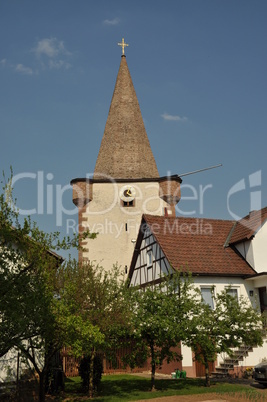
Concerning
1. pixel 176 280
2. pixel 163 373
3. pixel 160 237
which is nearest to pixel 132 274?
pixel 160 237

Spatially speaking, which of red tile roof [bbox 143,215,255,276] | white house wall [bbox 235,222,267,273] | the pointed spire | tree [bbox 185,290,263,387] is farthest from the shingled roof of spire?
the pointed spire

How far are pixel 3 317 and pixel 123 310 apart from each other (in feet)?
31.5

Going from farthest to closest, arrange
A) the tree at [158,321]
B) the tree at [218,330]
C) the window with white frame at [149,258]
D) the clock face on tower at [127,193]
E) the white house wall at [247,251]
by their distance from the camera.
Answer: the clock face on tower at [127,193], the window with white frame at [149,258], the white house wall at [247,251], the tree at [218,330], the tree at [158,321]

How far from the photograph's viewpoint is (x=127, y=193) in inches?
1634

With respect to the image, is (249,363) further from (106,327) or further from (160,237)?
(106,327)

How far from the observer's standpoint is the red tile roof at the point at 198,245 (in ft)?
84.4

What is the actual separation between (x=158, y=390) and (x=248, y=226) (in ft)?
42.3

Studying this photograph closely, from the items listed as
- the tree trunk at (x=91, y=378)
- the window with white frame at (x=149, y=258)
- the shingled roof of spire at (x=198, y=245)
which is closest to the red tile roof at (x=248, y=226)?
the shingled roof of spire at (x=198, y=245)

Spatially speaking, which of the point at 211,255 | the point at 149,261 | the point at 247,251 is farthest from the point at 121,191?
the point at 247,251

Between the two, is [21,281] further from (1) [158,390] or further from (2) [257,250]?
(2) [257,250]

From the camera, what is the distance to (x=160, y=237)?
27.1 m

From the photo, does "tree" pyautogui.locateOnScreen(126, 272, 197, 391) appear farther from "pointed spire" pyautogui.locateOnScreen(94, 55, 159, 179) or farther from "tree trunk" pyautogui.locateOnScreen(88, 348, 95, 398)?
"pointed spire" pyautogui.locateOnScreen(94, 55, 159, 179)

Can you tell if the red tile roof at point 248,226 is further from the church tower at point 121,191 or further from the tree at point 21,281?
the tree at point 21,281

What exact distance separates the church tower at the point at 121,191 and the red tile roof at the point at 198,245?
29.6 ft
